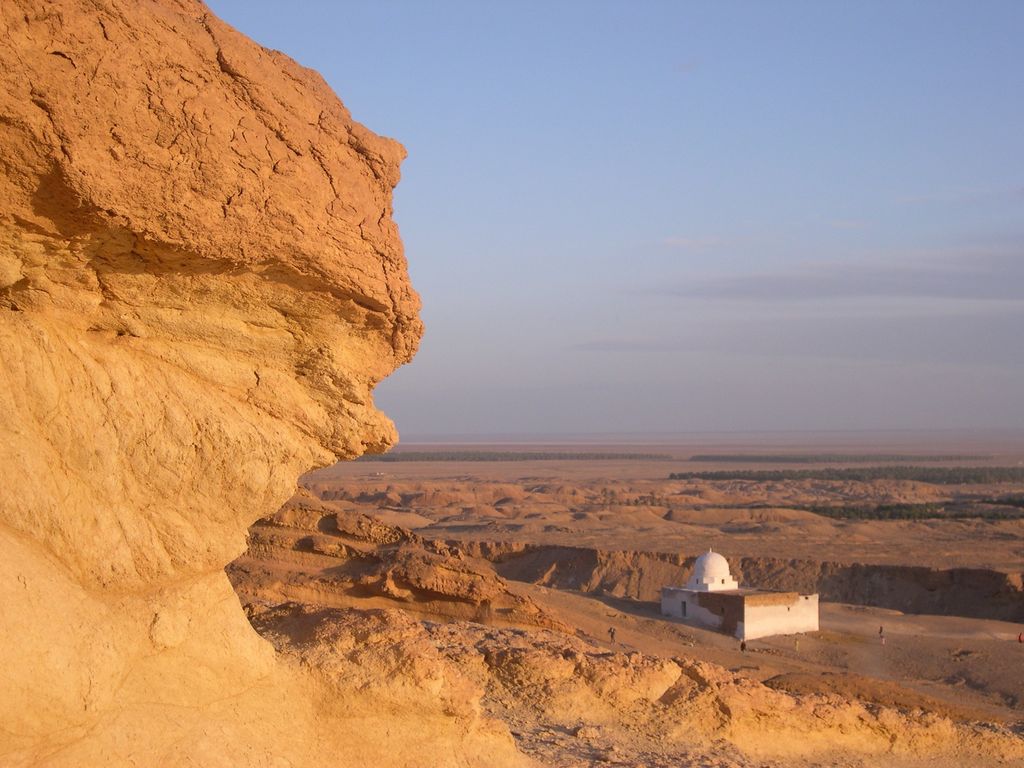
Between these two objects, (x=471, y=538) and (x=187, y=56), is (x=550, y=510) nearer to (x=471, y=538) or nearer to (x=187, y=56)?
(x=471, y=538)

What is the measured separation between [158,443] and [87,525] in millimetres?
549

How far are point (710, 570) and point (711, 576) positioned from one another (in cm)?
20

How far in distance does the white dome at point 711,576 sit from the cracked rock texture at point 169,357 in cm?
2193

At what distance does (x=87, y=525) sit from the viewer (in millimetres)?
5512

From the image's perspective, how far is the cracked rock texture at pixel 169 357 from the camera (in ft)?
16.5

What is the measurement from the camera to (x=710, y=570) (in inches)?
1108

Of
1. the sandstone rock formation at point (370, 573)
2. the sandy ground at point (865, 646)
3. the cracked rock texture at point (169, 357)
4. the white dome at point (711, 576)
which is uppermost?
the cracked rock texture at point (169, 357)

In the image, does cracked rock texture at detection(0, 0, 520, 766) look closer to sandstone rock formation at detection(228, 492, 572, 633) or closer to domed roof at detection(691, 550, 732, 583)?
sandstone rock formation at detection(228, 492, 572, 633)

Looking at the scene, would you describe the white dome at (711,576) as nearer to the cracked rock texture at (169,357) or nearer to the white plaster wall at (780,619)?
the white plaster wall at (780,619)

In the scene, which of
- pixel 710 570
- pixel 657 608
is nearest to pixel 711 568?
pixel 710 570

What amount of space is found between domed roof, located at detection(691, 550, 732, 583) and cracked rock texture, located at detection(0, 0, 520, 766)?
72.3 feet

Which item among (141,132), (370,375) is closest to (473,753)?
(370,375)

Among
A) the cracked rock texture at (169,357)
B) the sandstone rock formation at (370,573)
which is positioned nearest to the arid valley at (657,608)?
the sandstone rock formation at (370,573)

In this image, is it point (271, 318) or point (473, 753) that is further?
point (473, 753)
